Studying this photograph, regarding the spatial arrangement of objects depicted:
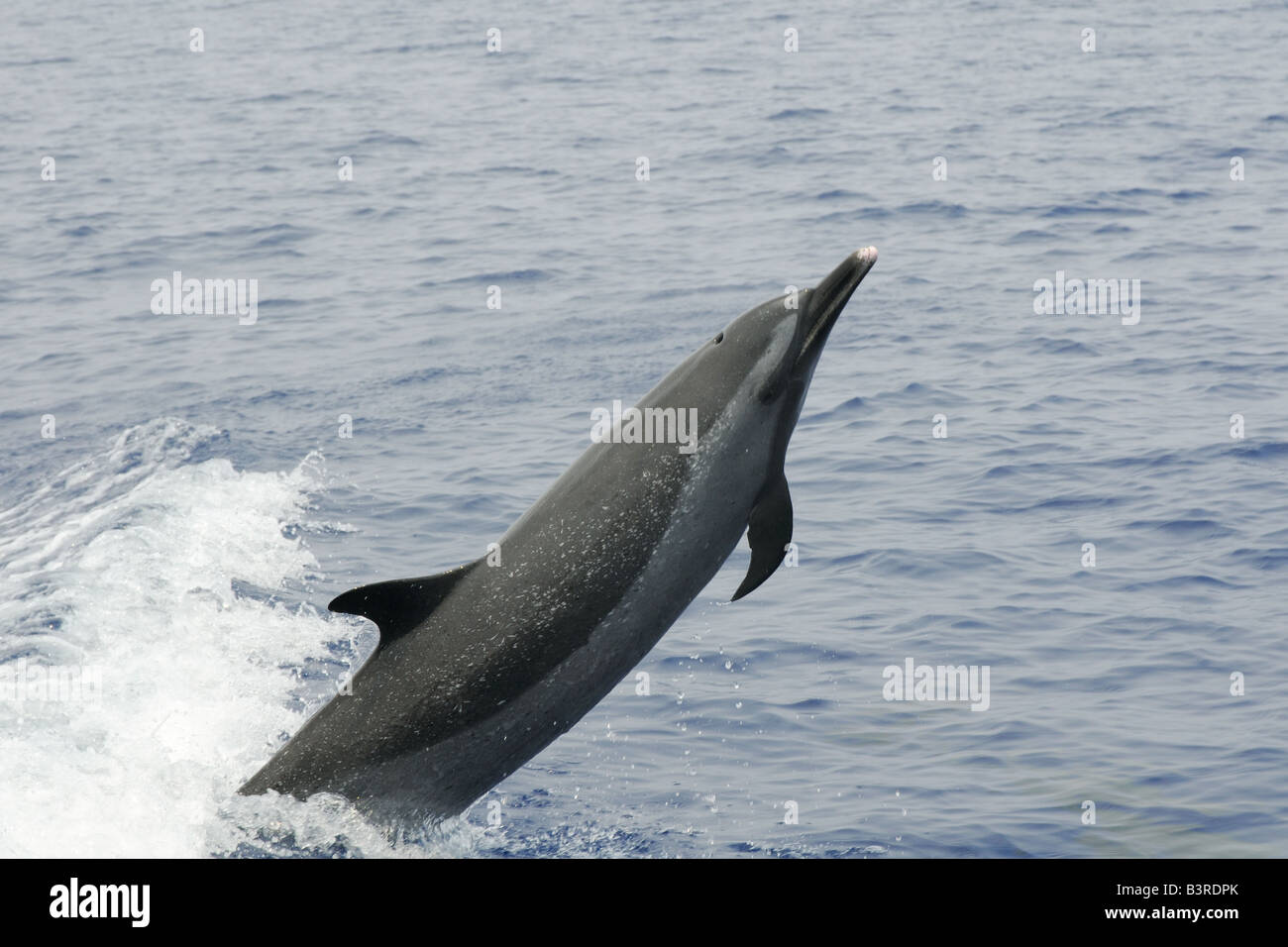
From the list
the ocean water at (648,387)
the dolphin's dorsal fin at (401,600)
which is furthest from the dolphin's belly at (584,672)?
the ocean water at (648,387)

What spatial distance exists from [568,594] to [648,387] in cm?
1185

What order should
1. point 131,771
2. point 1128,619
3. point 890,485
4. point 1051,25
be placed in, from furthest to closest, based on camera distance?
1. point 1051,25
2. point 890,485
3. point 1128,619
4. point 131,771

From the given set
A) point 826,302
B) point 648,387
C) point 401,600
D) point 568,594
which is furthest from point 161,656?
point 648,387

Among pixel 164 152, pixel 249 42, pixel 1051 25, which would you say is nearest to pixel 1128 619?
pixel 164 152

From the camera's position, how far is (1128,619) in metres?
12.5

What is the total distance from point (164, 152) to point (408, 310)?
1513cm

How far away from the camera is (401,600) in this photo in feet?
24.5

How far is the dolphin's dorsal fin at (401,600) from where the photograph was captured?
7.29 m

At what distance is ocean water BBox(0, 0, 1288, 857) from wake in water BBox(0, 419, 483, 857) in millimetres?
45

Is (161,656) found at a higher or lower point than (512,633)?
lower

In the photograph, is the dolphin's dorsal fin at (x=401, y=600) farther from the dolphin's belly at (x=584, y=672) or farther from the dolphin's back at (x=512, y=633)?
the dolphin's belly at (x=584, y=672)

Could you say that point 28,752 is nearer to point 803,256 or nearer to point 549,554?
point 549,554

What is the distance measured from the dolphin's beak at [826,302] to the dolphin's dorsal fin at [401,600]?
6.42 ft

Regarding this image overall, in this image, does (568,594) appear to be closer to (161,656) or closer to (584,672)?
(584,672)
